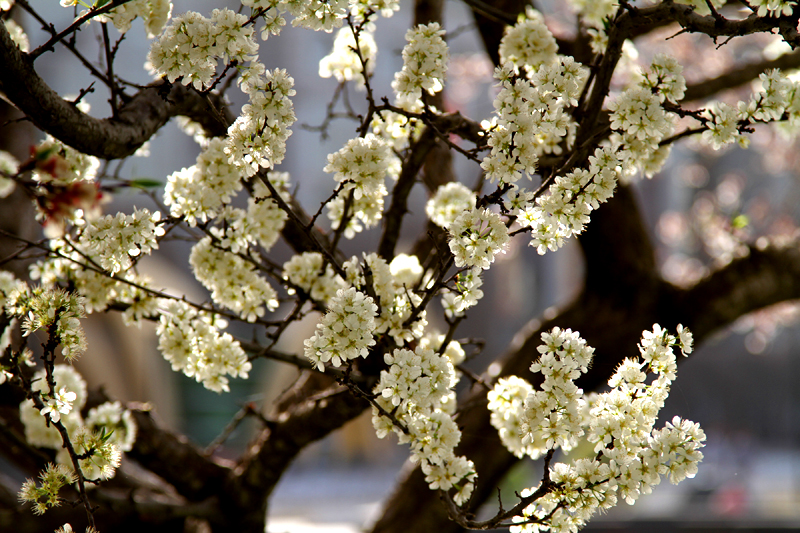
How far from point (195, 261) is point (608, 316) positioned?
162 cm

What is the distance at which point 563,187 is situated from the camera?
108cm

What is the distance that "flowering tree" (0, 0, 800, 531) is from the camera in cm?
105

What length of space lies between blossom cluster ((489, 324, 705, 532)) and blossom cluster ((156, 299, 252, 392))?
65 cm

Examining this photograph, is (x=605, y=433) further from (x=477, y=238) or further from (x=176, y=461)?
(x=176, y=461)

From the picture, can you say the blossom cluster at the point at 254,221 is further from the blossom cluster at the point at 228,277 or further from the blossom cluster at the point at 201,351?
the blossom cluster at the point at 201,351

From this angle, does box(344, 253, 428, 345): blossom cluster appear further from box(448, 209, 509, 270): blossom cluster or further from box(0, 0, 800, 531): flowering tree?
box(448, 209, 509, 270): blossom cluster

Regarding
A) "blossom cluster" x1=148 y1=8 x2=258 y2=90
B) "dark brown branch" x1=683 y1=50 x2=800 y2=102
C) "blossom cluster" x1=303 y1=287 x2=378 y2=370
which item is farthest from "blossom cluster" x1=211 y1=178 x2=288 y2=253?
"dark brown branch" x1=683 y1=50 x2=800 y2=102

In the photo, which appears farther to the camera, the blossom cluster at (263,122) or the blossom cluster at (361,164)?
the blossom cluster at (361,164)

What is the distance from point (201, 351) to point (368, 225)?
0.48m

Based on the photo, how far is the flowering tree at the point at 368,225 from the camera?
1.05 m

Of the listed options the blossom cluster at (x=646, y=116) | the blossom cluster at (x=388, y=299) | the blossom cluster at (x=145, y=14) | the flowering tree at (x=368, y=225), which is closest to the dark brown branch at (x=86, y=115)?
the flowering tree at (x=368, y=225)

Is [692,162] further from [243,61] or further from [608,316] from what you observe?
[243,61]

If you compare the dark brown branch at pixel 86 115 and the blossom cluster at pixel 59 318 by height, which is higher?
the dark brown branch at pixel 86 115

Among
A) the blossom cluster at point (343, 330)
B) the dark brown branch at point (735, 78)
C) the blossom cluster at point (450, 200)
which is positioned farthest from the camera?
the dark brown branch at point (735, 78)
